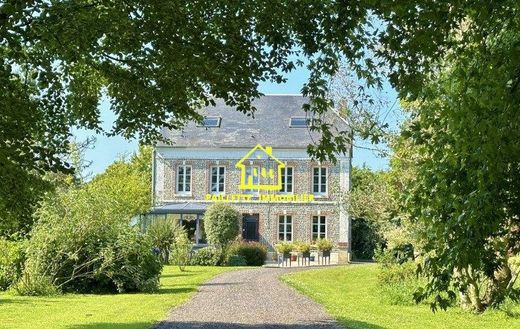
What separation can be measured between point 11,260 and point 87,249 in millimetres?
2143

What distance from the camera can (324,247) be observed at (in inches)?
1887

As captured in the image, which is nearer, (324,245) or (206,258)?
(206,258)

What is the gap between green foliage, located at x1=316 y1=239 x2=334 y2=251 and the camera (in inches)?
1886

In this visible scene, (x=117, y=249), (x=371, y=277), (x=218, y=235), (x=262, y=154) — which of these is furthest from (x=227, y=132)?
(x=117, y=249)

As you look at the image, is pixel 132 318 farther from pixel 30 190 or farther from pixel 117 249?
pixel 117 249

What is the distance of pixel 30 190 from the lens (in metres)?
10.9

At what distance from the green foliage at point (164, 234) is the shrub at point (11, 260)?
1454 centimetres

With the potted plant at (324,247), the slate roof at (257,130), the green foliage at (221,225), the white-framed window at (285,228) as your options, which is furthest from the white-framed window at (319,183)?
the green foliage at (221,225)

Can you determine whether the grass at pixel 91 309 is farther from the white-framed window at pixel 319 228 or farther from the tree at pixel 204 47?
the white-framed window at pixel 319 228

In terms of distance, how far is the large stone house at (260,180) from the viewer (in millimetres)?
50250

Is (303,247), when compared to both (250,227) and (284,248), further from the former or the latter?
(250,227)

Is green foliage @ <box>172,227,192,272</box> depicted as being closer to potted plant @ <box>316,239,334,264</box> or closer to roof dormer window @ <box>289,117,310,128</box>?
potted plant @ <box>316,239,334,264</box>

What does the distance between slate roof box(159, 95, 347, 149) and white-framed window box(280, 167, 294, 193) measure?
1727 mm

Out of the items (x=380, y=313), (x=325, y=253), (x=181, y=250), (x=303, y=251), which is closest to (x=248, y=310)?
(x=380, y=313)
